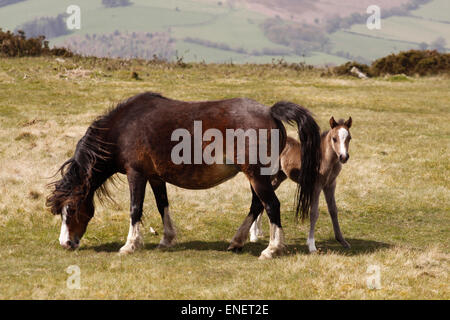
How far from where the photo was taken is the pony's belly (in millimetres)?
10578

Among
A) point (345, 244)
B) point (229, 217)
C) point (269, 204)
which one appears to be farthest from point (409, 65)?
point (269, 204)

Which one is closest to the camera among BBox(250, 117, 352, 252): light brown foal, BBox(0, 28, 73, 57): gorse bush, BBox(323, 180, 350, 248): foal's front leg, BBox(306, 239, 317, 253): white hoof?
BBox(250, 117, 352, 252): light brown foal

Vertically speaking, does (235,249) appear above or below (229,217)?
above

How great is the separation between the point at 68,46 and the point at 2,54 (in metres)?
6.45

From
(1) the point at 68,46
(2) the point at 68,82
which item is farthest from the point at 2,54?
(2) the point at 68,82

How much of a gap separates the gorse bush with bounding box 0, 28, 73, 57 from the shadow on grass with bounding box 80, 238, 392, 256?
118 feet

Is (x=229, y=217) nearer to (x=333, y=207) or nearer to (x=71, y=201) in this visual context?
(x=333, y=207)

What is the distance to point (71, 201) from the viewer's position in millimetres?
11000

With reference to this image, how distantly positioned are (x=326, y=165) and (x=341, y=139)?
1.19 metres

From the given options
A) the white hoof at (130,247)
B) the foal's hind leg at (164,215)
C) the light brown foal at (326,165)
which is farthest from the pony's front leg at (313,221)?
the white hoof at (130,247)

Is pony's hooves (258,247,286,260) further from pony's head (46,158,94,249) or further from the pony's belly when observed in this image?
pony's head (46,158,94,249)

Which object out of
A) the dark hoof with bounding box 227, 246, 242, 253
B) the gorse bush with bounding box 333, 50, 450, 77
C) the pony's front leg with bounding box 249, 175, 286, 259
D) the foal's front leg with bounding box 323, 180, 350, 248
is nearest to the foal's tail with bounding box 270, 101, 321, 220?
the pony's front leg with bounding box 249, 175, 286, 259

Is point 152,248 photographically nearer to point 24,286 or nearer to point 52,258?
point 52,258

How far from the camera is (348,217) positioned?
50.1 feet
